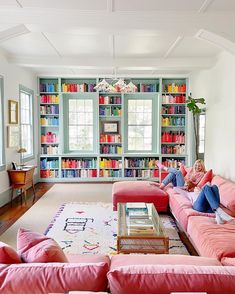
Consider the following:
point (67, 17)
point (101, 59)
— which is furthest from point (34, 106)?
point (67, 17)

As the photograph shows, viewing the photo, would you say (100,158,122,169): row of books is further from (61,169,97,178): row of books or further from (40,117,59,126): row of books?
(40,117,59,126): row of books

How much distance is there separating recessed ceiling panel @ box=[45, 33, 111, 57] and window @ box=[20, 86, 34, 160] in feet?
6.26

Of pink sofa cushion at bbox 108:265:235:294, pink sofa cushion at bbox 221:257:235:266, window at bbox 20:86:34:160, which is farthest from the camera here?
window at bbox 20:86:34:160

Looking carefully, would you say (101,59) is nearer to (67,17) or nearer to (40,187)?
(67,17)

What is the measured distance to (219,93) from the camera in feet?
18.8

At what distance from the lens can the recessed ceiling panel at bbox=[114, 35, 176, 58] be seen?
480 centimetres

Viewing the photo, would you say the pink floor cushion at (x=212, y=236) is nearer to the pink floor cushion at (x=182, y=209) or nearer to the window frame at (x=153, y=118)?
the pink floor cushion at (x=182, y=209)

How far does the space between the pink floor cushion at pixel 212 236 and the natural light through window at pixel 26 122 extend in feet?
16.4

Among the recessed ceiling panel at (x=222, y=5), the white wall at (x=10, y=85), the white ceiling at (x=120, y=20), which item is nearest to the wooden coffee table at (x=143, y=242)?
the white ceiling at (x=120, y=20)

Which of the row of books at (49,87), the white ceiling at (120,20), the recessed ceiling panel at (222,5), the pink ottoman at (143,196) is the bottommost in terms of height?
the pink ottoman at (143,196)

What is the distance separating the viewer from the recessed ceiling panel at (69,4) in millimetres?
3271

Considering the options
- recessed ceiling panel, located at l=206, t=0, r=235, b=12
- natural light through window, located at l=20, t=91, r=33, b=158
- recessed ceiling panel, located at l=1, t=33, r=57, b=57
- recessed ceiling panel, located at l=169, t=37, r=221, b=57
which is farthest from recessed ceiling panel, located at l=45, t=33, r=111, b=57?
natural light through window, located at l=20, t=91, r=33, b=158

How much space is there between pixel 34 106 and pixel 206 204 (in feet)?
18.2

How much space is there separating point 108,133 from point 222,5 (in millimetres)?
5404
